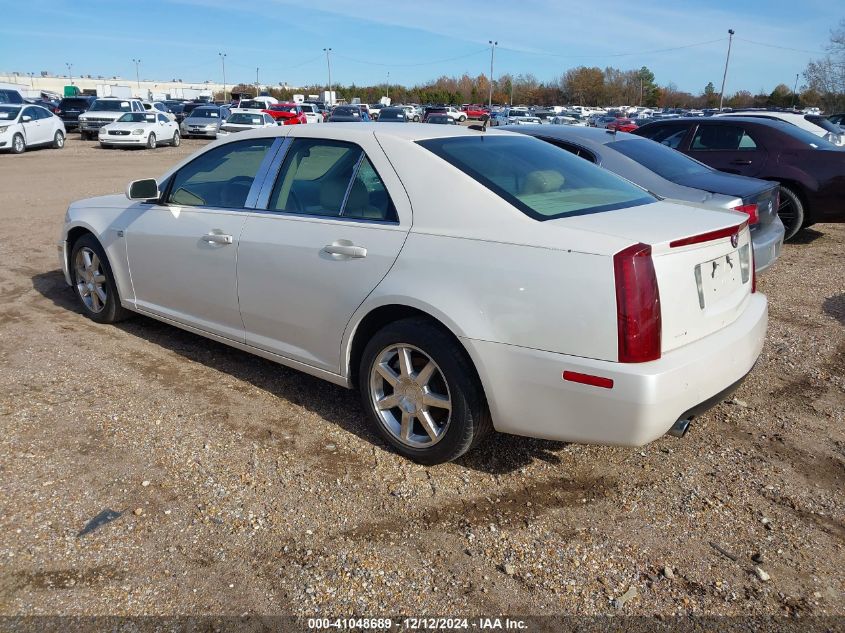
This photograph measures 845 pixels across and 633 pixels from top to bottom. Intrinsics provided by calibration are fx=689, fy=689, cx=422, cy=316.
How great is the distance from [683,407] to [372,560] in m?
1.45

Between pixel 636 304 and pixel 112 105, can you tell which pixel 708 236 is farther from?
pixel 112 105

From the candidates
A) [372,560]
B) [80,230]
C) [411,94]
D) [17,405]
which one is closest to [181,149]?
[80,230]

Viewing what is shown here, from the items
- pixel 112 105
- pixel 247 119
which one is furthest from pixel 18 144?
pixel 112 105

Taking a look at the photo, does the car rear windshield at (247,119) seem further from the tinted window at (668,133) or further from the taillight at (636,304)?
the taillight at (636,304)

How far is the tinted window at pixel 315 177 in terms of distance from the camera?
3803 millimetres

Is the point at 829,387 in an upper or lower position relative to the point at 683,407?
lower

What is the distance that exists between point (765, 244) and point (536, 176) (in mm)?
3207

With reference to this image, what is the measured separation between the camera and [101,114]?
29078mm

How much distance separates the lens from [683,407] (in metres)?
2.92

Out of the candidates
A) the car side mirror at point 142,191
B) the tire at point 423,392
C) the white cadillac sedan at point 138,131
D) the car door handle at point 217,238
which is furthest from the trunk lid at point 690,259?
the white cadillac sedan at point 138,131

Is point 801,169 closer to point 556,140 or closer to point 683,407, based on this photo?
point 556,140

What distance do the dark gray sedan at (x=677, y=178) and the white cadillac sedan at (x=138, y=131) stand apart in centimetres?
2255

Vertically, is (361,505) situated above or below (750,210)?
below

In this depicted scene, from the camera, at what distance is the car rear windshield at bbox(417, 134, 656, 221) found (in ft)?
10.9
